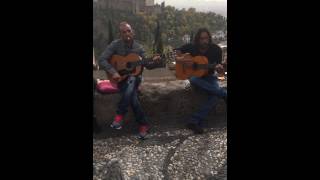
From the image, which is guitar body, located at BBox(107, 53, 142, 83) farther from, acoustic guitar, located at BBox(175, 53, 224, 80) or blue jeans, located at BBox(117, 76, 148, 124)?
acoustic guitar, located at BBox(175, 53, 224, 80)

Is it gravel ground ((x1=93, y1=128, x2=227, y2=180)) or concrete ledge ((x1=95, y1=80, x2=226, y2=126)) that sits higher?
concrete ledge ((x1=95, y1=80, x2=226, y2=126))

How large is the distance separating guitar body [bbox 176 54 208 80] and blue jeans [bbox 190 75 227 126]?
0.16 ft

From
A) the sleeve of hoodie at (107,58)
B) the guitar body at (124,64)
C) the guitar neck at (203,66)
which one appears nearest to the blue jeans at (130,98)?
the guitar body at (124,64)

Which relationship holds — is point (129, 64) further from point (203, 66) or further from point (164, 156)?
point (164, 156)

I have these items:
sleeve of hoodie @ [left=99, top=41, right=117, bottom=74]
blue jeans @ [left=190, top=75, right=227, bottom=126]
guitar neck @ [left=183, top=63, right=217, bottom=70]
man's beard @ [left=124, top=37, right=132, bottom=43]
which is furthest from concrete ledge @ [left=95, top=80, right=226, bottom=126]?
man's beard @ [left=124, top=37, right=132, bottom=43]

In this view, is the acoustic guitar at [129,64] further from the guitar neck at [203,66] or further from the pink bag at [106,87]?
the guitar neck at [203,66]

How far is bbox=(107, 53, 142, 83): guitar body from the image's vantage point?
11.9ft

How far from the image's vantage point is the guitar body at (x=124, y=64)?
3.63 meters

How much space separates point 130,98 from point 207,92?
2.23 ft

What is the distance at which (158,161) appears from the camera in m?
3.73

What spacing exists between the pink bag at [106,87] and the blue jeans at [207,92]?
674 millimetres
